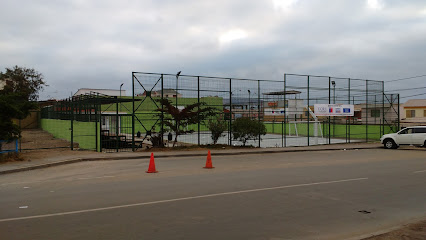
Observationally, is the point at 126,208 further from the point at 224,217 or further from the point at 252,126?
the point at 252,126

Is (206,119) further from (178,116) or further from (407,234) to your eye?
(407,234)

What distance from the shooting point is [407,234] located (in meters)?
5.66

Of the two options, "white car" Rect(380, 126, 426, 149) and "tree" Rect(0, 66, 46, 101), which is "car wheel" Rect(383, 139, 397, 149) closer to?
"white car" Rect(380, 126, 426, 149)

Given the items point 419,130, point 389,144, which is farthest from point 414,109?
point 389,144

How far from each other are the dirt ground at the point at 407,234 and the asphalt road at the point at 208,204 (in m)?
0.37

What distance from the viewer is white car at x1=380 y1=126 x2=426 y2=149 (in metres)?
25.2

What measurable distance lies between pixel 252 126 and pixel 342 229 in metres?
17.3

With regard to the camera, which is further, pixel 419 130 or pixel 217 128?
pixel 419 130

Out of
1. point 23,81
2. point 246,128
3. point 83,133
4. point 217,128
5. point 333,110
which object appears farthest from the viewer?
point 23,81

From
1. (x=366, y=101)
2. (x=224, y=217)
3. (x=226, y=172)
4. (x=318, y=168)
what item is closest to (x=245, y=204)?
(x=224, y=217)

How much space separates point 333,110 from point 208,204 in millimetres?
23382

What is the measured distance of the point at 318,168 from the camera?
1428 cm

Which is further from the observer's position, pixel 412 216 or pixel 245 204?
pixel 245 204

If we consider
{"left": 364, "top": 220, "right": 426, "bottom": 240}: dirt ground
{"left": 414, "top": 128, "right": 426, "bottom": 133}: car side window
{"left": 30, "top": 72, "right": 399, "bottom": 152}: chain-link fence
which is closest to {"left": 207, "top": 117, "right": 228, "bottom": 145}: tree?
{"left": 30, "top": 72, "right": 399, "bottom": 152}: chain-link fence
